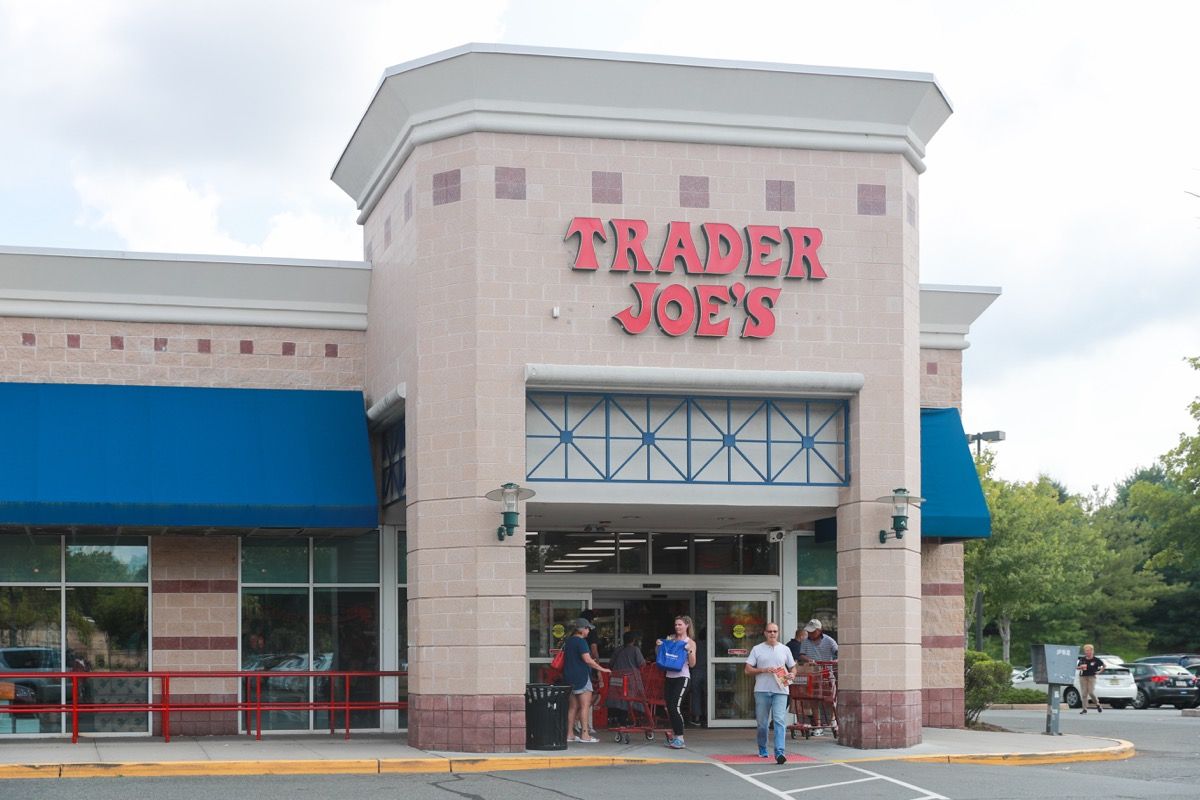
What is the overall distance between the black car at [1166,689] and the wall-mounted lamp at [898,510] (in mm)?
23660

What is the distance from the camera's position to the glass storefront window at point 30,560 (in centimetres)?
2153

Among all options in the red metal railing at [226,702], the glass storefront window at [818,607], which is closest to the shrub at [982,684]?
the glass storefront window at [818,607]

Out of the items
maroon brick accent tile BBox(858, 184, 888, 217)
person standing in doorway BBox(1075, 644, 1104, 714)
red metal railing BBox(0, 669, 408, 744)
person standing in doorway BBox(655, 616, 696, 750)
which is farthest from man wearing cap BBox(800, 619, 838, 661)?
person standing in doorway BBox(1075, 644, 1104, 714)

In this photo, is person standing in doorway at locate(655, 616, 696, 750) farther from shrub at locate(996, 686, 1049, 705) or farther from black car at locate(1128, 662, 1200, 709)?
black car at locate(1128, 662, 1200, 709)

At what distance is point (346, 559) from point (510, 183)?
6.76 m

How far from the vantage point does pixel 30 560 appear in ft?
70.8

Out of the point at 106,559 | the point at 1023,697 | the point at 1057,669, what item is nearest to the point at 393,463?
the point at 106,559

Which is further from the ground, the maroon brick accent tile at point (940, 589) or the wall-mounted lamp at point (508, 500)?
the wall-mounted lamp at point (508, 500)

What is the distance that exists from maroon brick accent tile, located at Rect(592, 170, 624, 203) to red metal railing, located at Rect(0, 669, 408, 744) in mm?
7484

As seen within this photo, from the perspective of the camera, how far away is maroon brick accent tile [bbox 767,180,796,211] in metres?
19.9

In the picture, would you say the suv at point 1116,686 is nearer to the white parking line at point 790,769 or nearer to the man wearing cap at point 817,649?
the man wearing cap at point 817,649

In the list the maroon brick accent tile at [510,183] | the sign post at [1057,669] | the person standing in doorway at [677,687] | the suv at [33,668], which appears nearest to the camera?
the maroon brick accent tile at [510,183]

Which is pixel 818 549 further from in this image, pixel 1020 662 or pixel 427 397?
pixel 1020 662

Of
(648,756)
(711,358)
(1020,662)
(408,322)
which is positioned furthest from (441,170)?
(1020,662)
